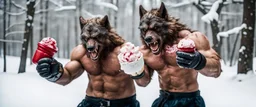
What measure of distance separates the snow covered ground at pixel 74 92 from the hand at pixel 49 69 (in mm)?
678

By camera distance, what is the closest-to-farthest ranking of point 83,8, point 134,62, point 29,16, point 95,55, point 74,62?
point 134,62, point 95,55, point 74,62, point 29,16, point 83,8

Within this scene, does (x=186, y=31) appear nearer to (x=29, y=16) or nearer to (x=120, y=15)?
(x=29, y=16)

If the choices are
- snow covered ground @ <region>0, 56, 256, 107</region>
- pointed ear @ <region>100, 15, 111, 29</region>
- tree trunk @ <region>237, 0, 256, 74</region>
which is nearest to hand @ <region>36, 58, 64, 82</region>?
pointed ear @ <region>100, 15, 111, 29</region>

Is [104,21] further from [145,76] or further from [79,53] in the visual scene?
[145,76]

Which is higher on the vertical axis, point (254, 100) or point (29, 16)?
point (29, 16)

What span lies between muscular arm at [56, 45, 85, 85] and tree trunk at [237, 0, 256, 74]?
4.27ft

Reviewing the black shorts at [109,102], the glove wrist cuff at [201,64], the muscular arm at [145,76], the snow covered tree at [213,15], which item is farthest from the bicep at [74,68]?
the snow covered tree at [213,15]

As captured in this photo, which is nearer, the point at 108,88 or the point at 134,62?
the point at 134,62

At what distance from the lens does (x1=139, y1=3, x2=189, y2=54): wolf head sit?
3.26 ft

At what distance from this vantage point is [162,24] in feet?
3.37

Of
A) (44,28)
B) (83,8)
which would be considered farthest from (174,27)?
(44,28)

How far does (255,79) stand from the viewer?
6.22ft

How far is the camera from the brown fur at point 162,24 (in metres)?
1.02

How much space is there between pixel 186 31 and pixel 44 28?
8.21 feet
